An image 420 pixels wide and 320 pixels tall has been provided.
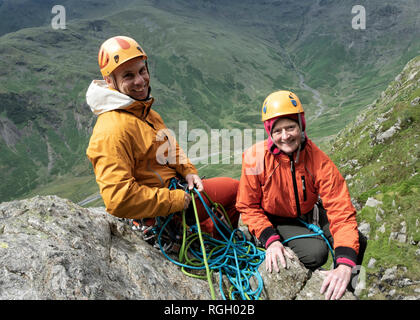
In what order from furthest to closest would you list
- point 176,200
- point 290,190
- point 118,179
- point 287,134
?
point 290,190
point 287,134
point 176,200
point 118,179

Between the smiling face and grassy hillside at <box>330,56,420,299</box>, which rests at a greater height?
the smiling face

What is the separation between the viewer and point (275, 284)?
489cm

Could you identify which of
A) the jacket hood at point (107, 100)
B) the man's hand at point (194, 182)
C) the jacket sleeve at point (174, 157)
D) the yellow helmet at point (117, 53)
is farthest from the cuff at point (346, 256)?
the yellow helmet at point (117, 53)

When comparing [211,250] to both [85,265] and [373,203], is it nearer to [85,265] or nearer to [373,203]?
[85,265]

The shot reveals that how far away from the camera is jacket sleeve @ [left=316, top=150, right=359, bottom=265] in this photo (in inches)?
195

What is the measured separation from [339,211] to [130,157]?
414 cm

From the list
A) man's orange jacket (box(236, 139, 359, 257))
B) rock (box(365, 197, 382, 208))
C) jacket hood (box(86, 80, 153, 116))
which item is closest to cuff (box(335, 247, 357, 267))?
man's orange jacket (box(236, 139, 359, 257))

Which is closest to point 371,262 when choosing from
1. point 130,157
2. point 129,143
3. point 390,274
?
point 390,274

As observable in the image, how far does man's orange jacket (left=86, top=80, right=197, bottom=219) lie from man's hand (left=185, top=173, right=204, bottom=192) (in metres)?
0.38

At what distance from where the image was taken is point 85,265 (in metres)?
3.90

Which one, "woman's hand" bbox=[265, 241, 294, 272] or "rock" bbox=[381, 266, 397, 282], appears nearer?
"woman's hand" bbox=[265, 241, 294, 272]

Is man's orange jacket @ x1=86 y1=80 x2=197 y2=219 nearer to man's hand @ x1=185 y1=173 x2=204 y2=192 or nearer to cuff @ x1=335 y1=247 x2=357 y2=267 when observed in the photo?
man's hand @ x1=185 y1=173 x2=204 y2=192
